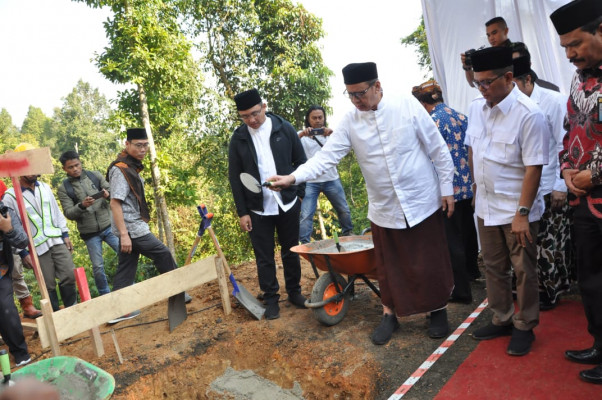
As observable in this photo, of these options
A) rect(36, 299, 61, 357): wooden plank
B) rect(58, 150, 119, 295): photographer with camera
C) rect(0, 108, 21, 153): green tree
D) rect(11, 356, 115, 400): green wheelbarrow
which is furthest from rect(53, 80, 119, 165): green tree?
rect(11, 356, 115, 400): green wheelbarrow

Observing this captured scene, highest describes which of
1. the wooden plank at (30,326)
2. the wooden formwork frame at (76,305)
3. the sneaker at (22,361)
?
the wooden formwork frame at (76,305)

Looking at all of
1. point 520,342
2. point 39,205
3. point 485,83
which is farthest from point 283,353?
point 39,205

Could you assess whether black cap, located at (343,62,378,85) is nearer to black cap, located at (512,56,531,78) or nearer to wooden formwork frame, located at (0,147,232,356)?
black cap, located at (512,56,531,78)

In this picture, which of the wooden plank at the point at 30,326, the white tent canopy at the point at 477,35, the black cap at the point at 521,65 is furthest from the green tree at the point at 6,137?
the black cap at the point at 521,65

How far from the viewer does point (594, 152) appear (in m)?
2.22

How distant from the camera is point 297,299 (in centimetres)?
440

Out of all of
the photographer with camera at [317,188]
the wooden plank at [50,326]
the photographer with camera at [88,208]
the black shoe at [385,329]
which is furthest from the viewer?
the photographer with camera at [317,188]

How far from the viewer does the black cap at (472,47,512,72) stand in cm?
257

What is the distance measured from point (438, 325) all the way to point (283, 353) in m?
1.24

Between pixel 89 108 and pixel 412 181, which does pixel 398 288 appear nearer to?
pixel 412 181

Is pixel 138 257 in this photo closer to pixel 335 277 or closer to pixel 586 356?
pixel 335 277

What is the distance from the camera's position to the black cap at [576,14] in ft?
6.77

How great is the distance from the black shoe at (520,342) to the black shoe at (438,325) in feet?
1.70

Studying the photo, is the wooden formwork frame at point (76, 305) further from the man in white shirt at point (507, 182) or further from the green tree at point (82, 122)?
the green tree at point (82, 122)
